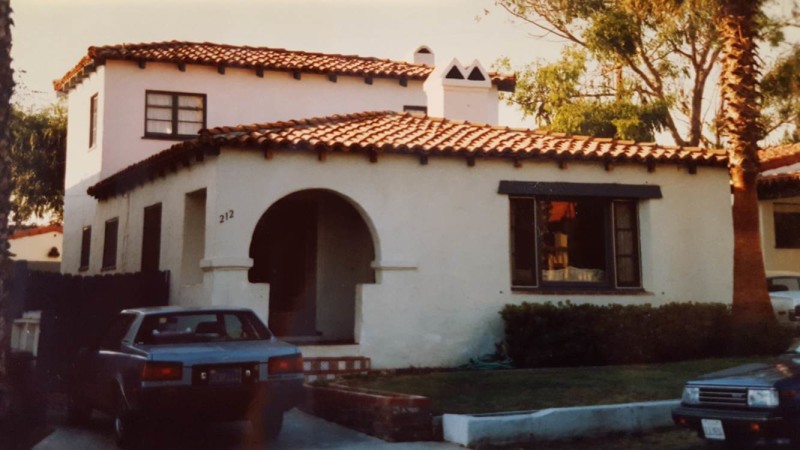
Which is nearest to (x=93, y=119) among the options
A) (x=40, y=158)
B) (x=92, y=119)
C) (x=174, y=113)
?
(x=92, y=119)

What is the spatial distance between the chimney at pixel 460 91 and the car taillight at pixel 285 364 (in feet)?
36.6

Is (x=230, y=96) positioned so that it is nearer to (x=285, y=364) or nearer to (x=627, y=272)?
(x=627, y=272)

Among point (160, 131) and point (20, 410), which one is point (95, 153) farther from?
point (20, 410)

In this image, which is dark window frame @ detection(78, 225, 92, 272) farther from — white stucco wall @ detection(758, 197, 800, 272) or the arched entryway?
white stucco wall @ detection(758, 197, 800, 272)

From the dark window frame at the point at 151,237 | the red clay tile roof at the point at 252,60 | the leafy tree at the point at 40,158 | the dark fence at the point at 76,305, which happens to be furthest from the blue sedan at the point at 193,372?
the leafy tree at the point at 40,158

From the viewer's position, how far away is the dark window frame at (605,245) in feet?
50.2

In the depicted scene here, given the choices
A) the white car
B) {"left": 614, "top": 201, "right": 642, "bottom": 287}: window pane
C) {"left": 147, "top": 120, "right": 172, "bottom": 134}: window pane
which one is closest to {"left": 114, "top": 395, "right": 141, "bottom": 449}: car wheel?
{"left": 614, "top": 201, "right": 642, "bottom": 287}: window pane

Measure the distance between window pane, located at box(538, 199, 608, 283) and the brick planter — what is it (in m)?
6.00

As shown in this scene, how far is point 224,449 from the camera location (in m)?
8.95

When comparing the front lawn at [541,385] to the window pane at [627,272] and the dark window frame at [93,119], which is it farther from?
the dark window frame at [93,119]

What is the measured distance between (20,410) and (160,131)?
11118 millimetres

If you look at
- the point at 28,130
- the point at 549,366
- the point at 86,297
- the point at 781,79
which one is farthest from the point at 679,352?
the point at 28,130

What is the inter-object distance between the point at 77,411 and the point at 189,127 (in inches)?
481

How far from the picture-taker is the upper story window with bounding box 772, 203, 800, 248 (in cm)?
2697
